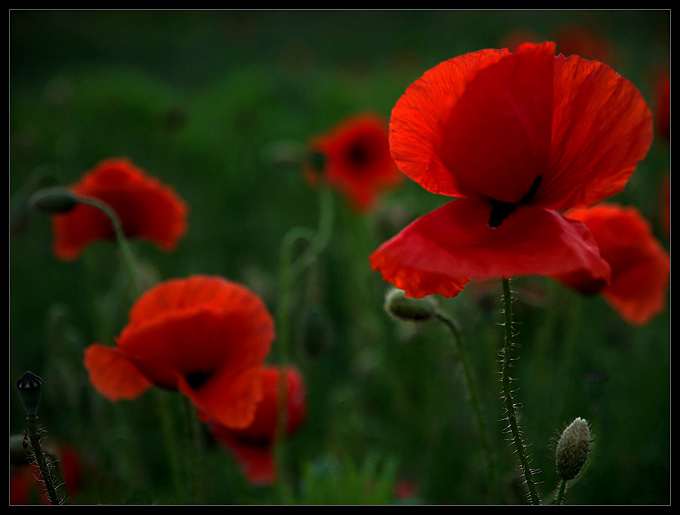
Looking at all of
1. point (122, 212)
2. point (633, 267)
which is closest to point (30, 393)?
point (122, 212)

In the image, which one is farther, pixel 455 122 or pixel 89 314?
pixel 89 314

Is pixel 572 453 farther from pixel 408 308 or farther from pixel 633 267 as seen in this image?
pixel 633 267

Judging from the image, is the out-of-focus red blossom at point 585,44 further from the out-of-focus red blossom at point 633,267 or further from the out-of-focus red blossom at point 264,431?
the out-of-focus red blossom at point 264,431

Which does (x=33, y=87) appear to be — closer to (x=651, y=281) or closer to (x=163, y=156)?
(x=163, y=156)

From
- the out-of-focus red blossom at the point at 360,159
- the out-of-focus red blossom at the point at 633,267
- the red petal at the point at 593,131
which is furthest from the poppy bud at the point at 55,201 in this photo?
the out-of-focus red blossom at the point at 360,159

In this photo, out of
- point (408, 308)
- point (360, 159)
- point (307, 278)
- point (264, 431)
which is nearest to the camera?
point (408, 308)
